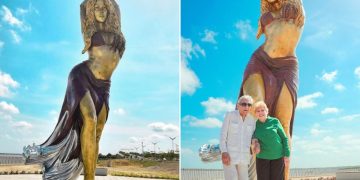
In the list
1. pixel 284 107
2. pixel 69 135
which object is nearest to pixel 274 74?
pixel 284 107

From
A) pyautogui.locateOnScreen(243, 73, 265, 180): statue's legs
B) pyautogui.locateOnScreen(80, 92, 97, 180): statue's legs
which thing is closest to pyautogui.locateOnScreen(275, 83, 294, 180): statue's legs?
pyautogui.locateOnScreen(243, 73, 265, 180): statue's legs

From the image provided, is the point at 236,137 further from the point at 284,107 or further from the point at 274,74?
the point at 274,74

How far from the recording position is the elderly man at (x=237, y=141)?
4.14 metres

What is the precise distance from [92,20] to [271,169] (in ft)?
13.0

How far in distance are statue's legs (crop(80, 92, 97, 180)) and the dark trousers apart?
3168 mm

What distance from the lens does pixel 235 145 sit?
13.7ft

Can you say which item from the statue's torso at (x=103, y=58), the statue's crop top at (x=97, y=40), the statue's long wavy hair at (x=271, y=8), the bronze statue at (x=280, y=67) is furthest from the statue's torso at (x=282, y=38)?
the statue's crop top at (x=97, y=40)

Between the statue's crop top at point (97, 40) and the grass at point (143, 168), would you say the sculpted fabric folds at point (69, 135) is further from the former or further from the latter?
the grass at point (143, 168)

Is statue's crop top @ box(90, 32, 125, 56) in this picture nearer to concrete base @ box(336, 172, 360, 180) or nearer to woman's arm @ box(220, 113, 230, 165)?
woman's arm @ box(220, 113, 230, 165)

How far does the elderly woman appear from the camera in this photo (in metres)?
4.12

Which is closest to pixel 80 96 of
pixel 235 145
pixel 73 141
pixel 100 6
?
pixel 73 141

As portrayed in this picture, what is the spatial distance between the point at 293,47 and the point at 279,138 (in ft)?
7.90

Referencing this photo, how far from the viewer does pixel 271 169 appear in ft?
13.6

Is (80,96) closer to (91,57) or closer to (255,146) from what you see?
(91,57)
